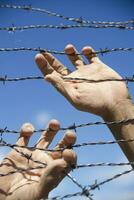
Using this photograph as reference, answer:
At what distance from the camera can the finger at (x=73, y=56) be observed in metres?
2.91

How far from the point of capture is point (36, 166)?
8.86 feet

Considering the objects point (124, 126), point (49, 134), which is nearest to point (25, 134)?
point (49, 134)

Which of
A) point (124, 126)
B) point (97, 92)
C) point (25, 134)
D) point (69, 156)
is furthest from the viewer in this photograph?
point (25, 134)

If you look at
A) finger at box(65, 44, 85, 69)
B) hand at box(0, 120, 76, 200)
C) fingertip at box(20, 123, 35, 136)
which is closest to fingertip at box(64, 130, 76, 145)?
hand at box(0, 120, 76, 200)

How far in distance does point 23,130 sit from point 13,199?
453 mm

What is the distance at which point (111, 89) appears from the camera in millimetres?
2695

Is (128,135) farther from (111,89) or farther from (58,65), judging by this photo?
(58,65)

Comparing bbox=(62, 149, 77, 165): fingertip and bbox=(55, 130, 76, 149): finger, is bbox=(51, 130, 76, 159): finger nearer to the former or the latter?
bbox=(55, 130, 76, 149): finger

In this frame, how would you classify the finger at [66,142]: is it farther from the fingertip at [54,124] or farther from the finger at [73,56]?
the finger at [73,56]

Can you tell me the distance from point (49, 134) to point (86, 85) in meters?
0.40

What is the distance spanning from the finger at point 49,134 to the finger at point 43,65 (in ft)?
0.95

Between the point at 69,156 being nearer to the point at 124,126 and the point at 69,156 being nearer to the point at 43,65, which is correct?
the point at 124,126

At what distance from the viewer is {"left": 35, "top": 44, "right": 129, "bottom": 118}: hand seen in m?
2.64

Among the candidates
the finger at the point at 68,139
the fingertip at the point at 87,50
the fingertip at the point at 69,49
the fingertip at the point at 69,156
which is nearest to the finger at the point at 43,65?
the fingertip at the point at 69,49
